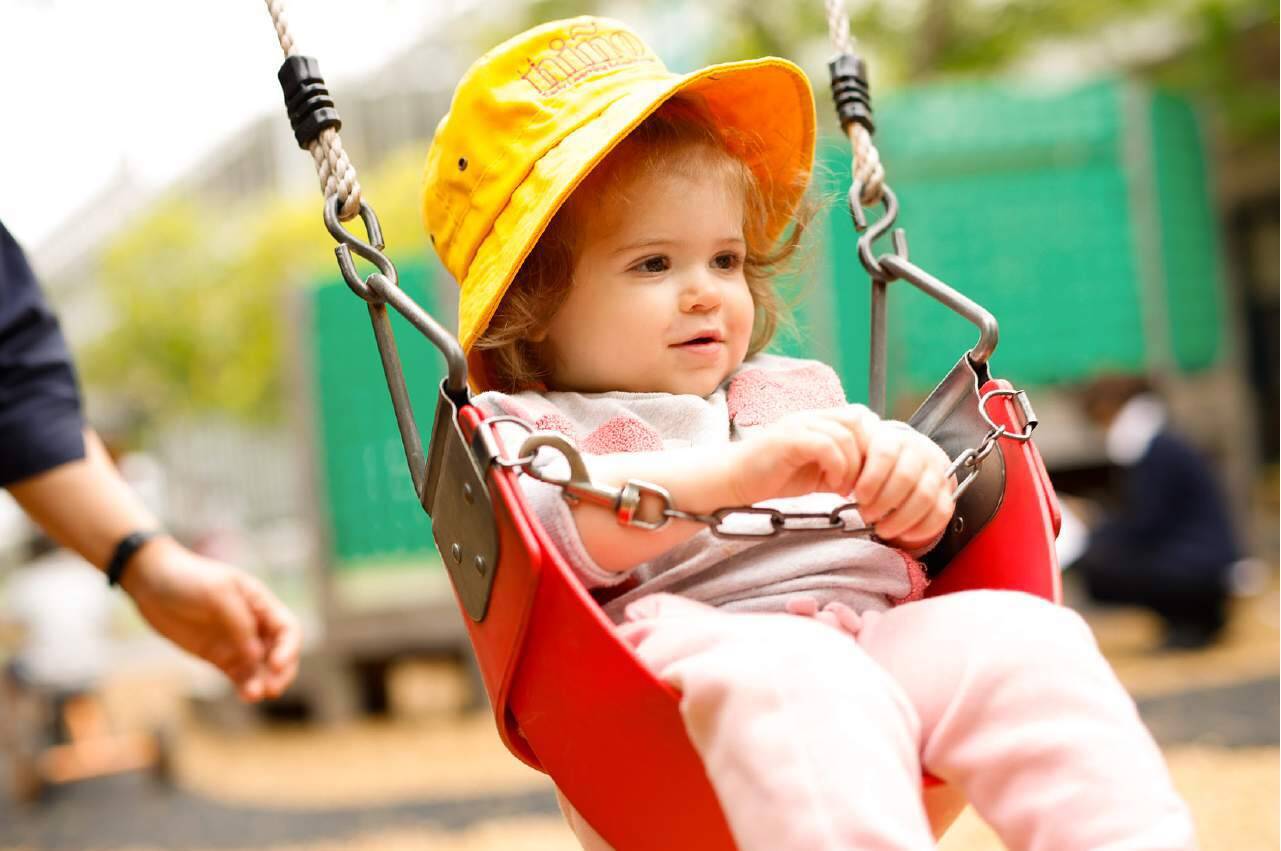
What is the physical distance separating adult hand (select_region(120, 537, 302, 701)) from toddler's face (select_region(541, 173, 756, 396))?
2.48 ft

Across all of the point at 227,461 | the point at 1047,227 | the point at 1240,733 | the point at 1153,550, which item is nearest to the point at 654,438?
the point at 1240,733

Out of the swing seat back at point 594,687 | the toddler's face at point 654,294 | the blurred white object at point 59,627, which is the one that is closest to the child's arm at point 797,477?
the swing seat back at point 594,687

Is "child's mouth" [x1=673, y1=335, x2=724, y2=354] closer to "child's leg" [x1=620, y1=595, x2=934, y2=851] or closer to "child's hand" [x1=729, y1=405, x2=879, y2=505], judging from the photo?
"child's hand" [x1=729, y1=405, x2=879, y2=505]

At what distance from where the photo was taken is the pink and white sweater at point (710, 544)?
139 centimetres

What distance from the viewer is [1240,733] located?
12.9ft

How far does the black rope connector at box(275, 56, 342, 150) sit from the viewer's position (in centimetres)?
155

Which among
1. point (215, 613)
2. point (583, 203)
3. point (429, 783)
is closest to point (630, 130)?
point (583, 203)

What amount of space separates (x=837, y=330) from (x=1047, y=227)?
145 cm

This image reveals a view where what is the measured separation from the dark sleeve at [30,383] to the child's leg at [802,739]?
1257mm

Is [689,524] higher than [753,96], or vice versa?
[753,96]

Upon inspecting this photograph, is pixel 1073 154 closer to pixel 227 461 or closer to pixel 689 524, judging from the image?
pixel 689 524

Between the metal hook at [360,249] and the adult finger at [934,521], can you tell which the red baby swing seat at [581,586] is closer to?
the metal hook at [360,249]

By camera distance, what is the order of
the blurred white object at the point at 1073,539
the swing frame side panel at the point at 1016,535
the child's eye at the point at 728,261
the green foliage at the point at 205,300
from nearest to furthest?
1. the swing frame side panel at the point at 1016,535
2. the child's eye at the point at 728,261
3. the blurred white object at the point at 1073,539
4. the green foliage at the point at 205,300

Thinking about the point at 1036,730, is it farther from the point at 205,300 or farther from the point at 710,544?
the point at 205,300
